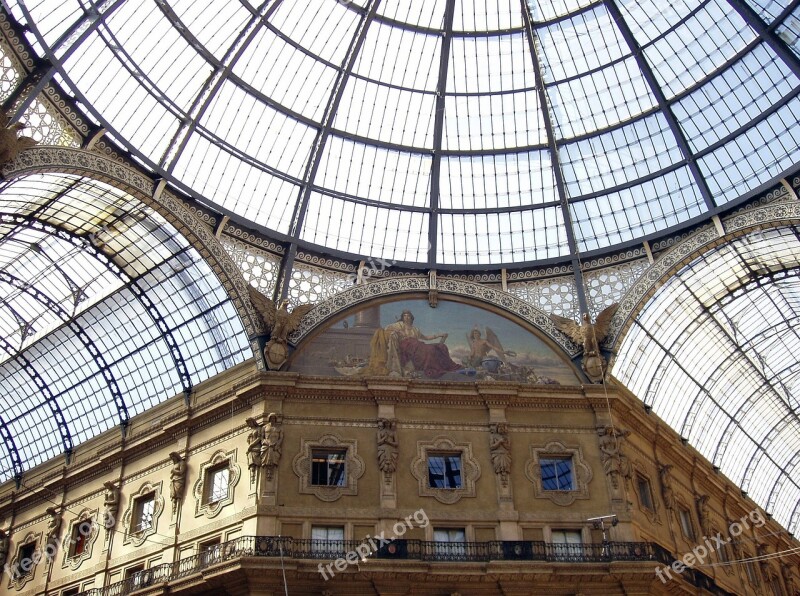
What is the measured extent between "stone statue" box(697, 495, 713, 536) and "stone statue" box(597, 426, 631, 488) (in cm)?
861

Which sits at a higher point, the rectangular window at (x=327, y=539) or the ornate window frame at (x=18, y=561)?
the ornate window frame at (x=18, y=561)

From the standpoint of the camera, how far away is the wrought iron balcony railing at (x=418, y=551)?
1145 inches

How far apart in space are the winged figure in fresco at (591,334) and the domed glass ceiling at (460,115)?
3.15m

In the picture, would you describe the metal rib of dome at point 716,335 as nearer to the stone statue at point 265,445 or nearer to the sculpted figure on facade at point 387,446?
the sculpted figure on facade at point 387,446

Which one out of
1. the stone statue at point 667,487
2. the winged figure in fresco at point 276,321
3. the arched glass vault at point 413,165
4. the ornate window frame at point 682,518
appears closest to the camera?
the arched glass vault at point 413,165

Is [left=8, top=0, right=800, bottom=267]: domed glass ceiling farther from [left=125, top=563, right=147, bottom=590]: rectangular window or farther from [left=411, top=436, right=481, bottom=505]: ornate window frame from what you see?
[left=125, top=563, right=147, bottom=590]: rectangular window

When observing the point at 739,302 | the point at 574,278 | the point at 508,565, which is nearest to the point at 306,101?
the point at 574,278

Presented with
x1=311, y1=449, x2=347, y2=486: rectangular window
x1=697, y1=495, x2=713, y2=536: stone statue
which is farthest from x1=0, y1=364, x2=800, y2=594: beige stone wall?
x1=697, y1=495, x2=713, y2=536: stone statue

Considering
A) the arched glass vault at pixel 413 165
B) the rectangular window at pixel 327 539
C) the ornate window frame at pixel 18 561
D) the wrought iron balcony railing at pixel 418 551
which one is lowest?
the wrought iron balcony railing at pixel 418 551

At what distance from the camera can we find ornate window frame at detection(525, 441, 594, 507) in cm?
3191

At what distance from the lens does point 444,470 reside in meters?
32.3

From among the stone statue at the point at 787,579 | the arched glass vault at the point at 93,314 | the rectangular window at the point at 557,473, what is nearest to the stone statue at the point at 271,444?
the arched glass vault at the point at 93,314

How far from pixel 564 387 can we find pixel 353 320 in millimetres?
9428

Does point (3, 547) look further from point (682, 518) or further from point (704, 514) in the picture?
point (704, 514)
